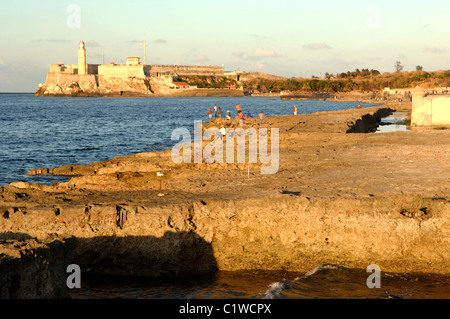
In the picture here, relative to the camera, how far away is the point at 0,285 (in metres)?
7.45

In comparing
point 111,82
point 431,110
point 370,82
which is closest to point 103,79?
point 111,82

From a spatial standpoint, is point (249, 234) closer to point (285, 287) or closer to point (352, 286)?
point (285, 287)

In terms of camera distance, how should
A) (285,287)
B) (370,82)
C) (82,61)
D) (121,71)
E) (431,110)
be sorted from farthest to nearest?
1. (121,71)
2. (82,61)
3. (370,82)
4. (431,110)
5. (285,287)

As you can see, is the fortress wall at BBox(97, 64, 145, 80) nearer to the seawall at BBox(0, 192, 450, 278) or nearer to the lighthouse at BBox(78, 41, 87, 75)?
the lighthouse at BBox(78, 41, 87, 75)

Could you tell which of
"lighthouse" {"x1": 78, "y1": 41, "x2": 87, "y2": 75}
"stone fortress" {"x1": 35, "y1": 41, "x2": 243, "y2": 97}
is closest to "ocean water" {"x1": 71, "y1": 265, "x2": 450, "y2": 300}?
"stone fortress" {"x1": 35, "y1": 41, "x2": 243, "y2": 97}

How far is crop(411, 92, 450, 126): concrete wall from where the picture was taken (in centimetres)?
3052

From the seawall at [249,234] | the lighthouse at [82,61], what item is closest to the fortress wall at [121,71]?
the lighthouse at [82,61]

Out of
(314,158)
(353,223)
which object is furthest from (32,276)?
(314,158)

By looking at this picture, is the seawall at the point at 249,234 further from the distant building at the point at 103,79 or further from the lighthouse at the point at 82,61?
the distant building at the point at 103,79

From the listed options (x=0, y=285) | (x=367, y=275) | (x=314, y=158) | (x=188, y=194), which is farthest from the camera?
(x=314, y=158)

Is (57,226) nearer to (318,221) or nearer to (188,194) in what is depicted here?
(188,194)

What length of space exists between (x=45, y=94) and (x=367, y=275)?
660 feet

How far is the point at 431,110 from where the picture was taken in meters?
30.9
